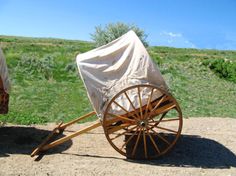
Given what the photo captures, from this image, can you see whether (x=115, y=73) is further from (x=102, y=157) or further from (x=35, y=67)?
(x=35, y=67)

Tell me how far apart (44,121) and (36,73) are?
35.6 ft

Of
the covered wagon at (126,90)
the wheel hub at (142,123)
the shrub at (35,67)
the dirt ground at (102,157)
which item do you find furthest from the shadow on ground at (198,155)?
the shrub at (35,67)

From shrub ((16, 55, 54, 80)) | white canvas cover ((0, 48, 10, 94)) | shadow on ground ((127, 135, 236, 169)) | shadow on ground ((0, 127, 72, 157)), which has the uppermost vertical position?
white canvas cover ((0, 48, 10, 94))

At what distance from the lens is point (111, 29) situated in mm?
23844

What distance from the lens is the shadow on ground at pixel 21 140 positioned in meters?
9.13

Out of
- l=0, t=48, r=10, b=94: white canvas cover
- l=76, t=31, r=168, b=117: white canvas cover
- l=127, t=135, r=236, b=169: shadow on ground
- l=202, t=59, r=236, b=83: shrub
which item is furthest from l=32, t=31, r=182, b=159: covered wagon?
l=202, t=59, r=236, b=83: shrub

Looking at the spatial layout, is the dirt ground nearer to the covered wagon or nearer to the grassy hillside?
the covered wagon

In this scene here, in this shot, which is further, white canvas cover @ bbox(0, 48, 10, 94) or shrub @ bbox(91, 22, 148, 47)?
shrub @ bbox(91, 22, 148, 47)

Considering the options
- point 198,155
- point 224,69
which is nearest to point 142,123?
point 198,155

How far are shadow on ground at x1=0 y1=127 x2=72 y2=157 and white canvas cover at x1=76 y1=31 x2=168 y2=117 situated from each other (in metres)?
1.80

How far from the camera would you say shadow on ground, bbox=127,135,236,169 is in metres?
8.58

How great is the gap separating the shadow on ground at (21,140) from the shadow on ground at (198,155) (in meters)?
2.45

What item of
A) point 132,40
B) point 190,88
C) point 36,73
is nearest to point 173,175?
point 132,40

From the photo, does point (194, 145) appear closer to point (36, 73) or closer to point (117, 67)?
point (117, 67)
